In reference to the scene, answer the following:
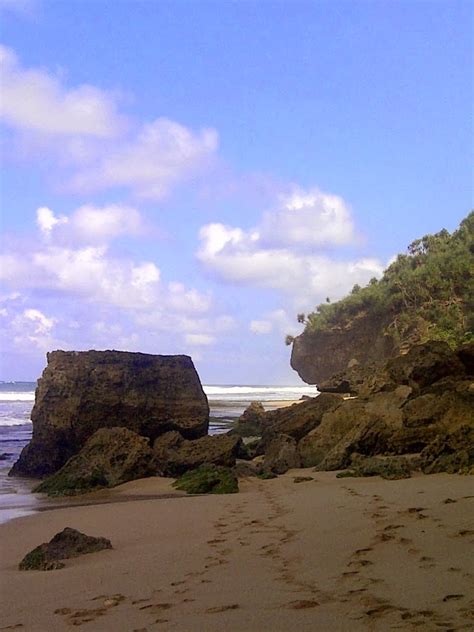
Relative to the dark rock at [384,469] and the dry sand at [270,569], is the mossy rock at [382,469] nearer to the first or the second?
the dark rock at [384,469]

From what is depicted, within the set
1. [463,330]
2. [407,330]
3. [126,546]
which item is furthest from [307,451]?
[407,330]

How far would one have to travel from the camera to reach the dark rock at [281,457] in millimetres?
11414

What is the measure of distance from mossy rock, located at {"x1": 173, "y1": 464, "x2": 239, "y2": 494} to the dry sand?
1.79 metres

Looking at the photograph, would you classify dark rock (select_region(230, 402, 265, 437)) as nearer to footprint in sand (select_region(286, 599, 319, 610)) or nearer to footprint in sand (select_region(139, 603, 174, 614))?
footprint in sand (select_region(139, 603, 174, 614))

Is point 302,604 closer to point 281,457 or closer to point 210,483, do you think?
point 210,483

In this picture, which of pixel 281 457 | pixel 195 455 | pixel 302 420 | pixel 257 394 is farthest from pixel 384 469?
pixel 257 394

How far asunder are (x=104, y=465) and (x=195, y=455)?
157 cm

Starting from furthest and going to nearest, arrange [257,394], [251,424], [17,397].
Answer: [257,394]
[17,397]
[251,424]

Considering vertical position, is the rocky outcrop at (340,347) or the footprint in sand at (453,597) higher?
the rocky outcrop at (340,347)

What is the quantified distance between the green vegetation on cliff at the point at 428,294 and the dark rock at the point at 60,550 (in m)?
24.1

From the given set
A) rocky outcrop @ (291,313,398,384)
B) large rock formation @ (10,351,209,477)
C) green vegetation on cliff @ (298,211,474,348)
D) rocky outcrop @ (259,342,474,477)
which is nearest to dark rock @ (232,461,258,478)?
rocky outcrop @ (259,342,474,477)

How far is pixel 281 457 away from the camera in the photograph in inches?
463

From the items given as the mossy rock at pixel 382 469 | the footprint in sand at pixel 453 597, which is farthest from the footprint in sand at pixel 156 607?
the mossy rock at pixel 382 469

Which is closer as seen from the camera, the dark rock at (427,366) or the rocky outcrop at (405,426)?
the rocky outcrop at (405,426)
